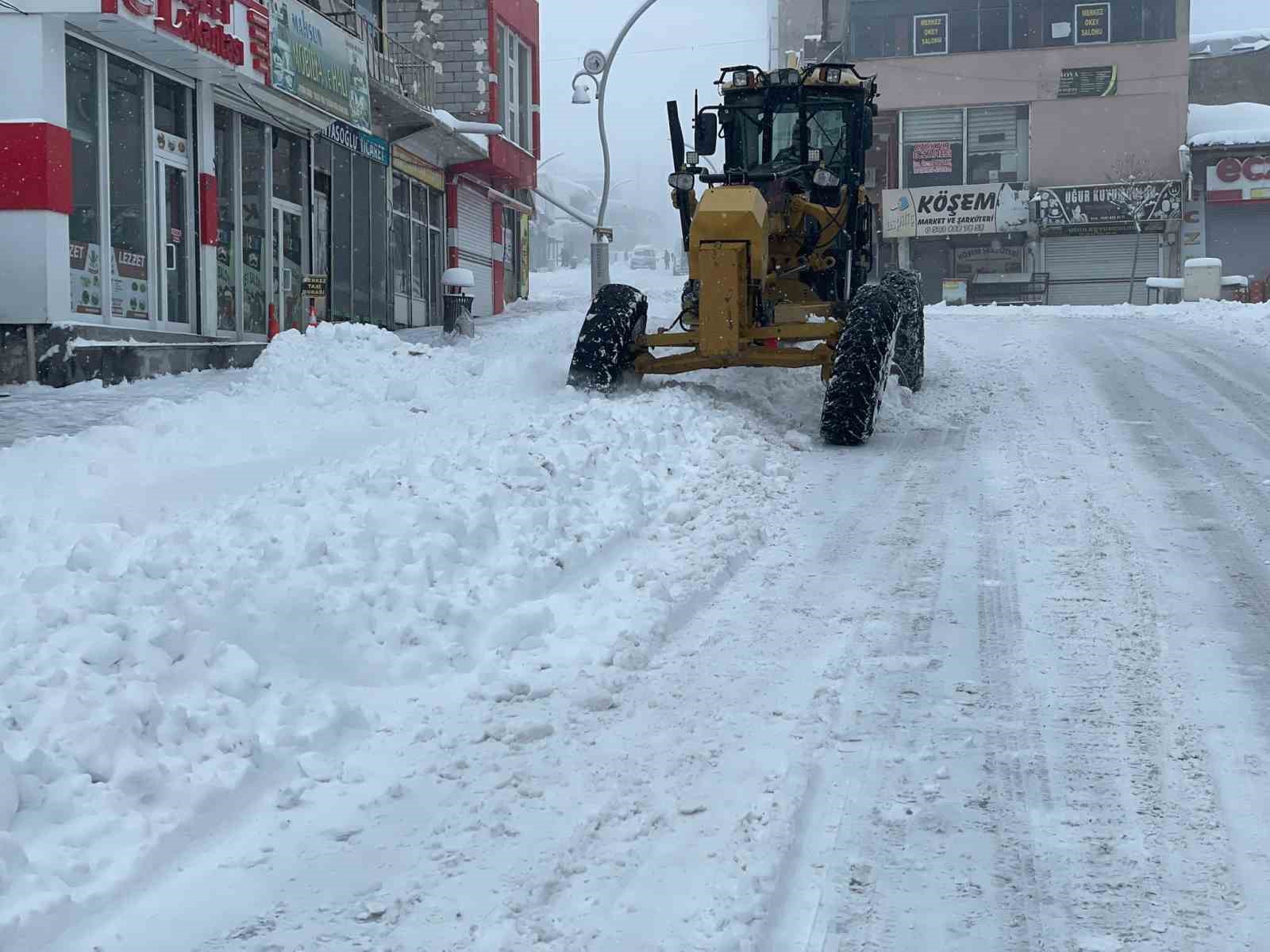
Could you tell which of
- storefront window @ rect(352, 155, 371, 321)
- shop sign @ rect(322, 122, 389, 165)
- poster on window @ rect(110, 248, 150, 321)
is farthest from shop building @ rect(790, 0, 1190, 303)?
poster on window @ rect(110, 248, 150, 321)

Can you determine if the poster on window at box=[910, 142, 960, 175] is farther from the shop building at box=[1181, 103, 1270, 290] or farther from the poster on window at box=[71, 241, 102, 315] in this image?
the poster on window at box=[71, 241, 102, 315]

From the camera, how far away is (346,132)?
70.4 feet

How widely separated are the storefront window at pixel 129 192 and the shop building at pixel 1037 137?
31.6 m

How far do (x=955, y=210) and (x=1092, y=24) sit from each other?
7.41 m

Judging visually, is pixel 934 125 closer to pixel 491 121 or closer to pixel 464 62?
pixel 491 121

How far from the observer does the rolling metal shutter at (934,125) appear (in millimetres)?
44031

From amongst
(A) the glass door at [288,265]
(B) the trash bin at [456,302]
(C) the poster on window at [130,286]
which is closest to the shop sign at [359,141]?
(A) the glass door at [288,265]

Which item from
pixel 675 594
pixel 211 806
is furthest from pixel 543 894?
pixel 675 594

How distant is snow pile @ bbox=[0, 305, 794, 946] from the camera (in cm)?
369

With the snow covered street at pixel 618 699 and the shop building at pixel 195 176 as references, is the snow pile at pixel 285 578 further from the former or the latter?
the shop building at pixel 195 176

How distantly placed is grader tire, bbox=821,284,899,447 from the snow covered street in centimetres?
104

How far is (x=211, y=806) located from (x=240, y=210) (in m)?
15.5

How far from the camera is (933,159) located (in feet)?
144

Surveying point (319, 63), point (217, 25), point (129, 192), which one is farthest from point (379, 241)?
point (129, 192)
